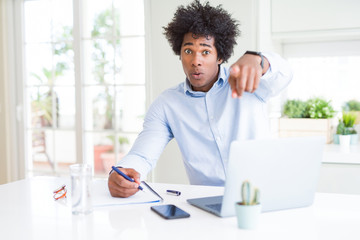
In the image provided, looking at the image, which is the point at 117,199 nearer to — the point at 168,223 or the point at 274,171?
the point at 168,223

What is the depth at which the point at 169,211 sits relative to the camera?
1.30 metres

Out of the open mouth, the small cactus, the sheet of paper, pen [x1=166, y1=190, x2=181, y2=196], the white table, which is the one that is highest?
the open mouth

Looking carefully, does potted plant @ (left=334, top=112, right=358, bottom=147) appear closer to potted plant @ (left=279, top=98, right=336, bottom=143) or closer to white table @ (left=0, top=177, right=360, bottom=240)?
potted plant @ (left=279, top=98, right=336, bottom=143)

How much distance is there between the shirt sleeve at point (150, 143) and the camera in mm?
1743

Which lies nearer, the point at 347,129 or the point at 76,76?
the point at 347,129

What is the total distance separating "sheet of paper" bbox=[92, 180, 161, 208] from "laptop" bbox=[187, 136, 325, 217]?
20 centimetres

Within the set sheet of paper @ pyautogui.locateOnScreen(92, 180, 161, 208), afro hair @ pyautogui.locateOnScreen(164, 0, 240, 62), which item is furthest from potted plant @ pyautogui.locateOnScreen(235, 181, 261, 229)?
afro hair @ pyautogui.locateOnScreen(164, 0, 240, 62)

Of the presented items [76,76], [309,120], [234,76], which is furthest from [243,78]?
[76,76]

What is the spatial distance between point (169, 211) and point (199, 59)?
82cm

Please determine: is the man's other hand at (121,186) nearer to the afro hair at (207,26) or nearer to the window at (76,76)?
the afro hair at (207,26)

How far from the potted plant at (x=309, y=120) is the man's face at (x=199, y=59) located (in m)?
1.24

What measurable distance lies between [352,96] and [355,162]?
0.86 m

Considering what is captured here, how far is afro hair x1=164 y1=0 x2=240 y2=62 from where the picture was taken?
1.98 m

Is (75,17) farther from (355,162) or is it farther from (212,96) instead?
(355,162)
